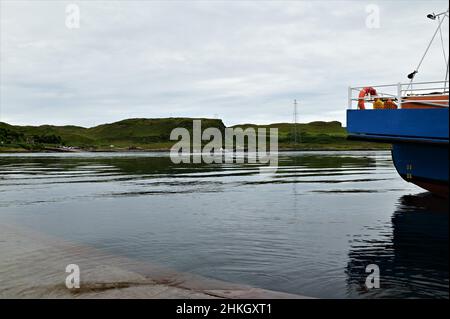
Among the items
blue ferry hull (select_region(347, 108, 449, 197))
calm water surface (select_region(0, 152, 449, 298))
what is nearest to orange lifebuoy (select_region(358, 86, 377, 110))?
blue ferry hull (select_region(347, 108, 449, 197))

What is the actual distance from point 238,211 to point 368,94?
31.5 feet

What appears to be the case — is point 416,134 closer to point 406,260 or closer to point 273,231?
point 406,260

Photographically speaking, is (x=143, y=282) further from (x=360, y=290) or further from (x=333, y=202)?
(x=333, y=202)

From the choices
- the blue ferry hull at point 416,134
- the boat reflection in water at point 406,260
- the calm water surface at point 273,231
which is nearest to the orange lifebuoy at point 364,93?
the blue ferry hull at point 416,134

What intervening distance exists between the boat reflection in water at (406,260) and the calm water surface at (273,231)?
0.03 m

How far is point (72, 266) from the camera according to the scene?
13906 mm

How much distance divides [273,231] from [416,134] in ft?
24.2

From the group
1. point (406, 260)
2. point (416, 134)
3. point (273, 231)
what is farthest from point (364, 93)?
point (406, 260)

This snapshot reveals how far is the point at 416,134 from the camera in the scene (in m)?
18.6

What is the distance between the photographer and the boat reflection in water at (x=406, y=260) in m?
11.1

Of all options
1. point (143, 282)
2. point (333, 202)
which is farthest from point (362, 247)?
point (333, 202)

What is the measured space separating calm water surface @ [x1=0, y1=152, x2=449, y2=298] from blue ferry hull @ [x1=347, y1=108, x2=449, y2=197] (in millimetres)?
2297

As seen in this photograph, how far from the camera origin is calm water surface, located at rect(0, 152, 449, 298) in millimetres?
12562

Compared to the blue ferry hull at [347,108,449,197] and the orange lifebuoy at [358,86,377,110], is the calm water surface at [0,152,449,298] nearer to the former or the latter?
the blue ferry hull at [347,108,449,197]
